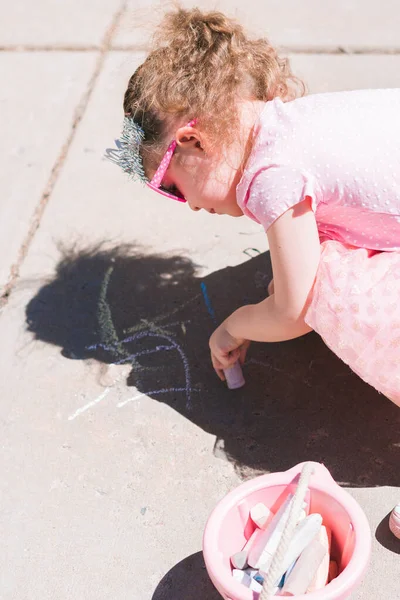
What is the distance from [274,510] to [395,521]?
10.3 inches

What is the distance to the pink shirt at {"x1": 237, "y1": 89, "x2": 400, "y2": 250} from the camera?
4.84ft

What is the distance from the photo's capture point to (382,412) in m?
1.77

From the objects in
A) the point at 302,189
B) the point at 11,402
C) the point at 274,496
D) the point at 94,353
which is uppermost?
the point at 302,189

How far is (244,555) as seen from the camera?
4.64 feet

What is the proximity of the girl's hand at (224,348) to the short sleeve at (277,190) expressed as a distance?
36cm

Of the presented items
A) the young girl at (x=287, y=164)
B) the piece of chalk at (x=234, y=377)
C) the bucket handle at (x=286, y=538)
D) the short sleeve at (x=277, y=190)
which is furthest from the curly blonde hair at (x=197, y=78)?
the bucket handle at (x=286, y=538)

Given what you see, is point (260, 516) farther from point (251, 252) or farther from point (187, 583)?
point (251, 252)

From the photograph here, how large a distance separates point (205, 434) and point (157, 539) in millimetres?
290

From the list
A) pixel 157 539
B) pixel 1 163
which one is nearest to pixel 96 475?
pixel 157 539

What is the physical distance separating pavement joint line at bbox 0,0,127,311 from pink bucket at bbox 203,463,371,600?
1063mm

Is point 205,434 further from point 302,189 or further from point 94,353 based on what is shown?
point 302,189

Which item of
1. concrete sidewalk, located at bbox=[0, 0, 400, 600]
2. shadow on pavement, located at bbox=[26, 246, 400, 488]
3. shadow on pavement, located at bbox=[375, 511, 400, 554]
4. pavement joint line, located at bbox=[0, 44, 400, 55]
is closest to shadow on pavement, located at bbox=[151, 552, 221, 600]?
concrete sidewalk, located at bbox=[0, 0, 400, 600]

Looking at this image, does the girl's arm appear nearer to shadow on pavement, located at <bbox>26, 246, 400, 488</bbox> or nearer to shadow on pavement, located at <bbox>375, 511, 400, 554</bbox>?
shadow on pavement, located at <bbox>26, 246, 400, 488</bbox>

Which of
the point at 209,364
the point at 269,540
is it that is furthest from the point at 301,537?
the point at 209,364
